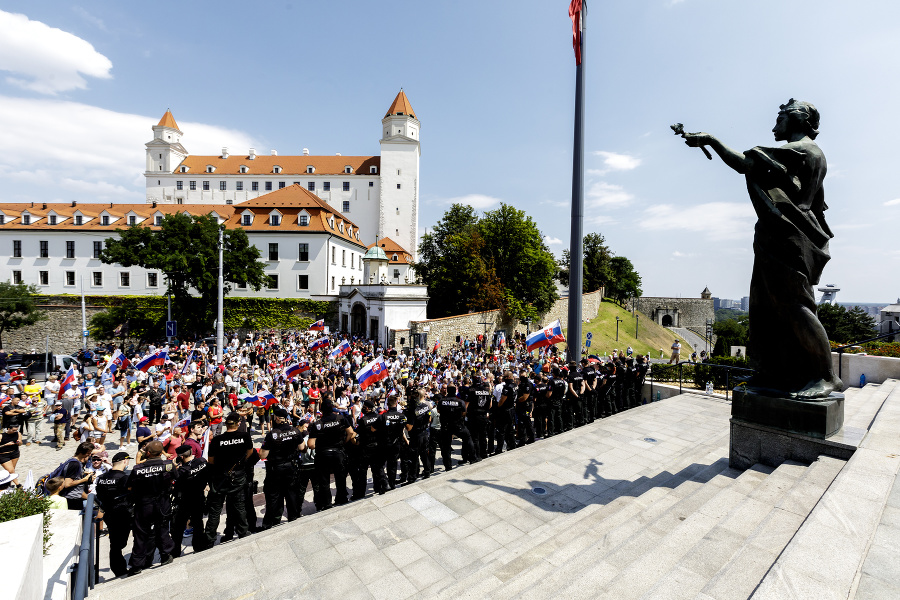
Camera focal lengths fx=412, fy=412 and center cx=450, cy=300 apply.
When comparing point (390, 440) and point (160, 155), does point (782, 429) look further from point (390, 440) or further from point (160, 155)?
point (160, 155)

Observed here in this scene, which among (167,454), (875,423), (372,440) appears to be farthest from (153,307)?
(875,423)

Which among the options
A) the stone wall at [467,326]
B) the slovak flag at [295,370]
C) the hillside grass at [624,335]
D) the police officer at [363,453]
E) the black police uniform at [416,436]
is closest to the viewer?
the police officer at [363,453]

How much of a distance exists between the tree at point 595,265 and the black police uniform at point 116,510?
210 ft

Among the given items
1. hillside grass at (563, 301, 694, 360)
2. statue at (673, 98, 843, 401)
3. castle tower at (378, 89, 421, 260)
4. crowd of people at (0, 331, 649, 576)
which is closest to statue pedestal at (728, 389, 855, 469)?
statue at (673, 98, 843, 401)

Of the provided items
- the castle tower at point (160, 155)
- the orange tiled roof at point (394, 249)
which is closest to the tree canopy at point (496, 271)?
the orange tiled roof at point (394, 249)

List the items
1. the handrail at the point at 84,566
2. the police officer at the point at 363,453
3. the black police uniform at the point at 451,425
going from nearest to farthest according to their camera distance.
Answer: the handrail at the point at 84,566
the police officer at the point at 363,453
the black police uniform at the point at 451,425

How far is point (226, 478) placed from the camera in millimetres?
5719

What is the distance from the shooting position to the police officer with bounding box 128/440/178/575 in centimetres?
529

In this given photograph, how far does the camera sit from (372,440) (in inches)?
273

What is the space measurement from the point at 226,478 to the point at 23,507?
6.59ft

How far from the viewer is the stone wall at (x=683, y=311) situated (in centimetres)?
7894

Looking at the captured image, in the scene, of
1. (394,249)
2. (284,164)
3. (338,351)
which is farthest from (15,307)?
(284,164)

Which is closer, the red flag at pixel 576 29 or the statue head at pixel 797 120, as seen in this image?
the statue head at pixel 797 120

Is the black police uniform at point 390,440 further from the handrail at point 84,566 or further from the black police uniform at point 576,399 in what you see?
the black police uniform at point 576,399
